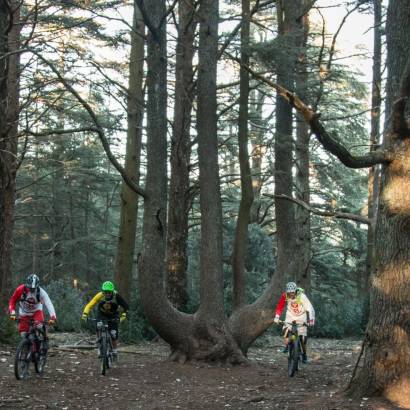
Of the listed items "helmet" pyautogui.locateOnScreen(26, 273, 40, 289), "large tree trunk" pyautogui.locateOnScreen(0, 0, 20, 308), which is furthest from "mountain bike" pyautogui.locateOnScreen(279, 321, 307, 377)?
"large tree trunk" pyautogui.locateOnScreen(0, 0, 20, 308)

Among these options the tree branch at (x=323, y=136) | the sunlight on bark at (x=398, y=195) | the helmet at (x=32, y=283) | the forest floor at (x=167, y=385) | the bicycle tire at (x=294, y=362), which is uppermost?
the tree branch at (x=323, y=136)

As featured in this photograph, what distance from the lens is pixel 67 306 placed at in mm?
17750

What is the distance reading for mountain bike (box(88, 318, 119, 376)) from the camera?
33.5 feet

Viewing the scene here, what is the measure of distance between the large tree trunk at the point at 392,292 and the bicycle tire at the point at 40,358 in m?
5.22

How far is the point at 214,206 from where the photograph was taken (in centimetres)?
1145

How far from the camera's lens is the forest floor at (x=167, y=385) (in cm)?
789

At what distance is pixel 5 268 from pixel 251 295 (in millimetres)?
7436

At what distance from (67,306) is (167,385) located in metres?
8.96

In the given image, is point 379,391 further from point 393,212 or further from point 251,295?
point 251,295

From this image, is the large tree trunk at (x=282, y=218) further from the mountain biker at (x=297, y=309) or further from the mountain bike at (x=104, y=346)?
the mountain bike at (x=104, y=346)

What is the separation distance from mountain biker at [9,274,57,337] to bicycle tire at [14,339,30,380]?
0.43m

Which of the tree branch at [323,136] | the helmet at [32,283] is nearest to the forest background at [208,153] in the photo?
the tree branch at [323,136]

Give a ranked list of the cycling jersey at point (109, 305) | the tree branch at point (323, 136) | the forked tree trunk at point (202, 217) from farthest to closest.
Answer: the forked tree trunk at point (202, 217), the cycling jersey at point (109, 305), the tree branch at point (323, 136)

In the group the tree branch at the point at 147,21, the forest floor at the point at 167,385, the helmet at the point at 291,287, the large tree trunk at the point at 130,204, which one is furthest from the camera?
the large tree trunk at the point at 130,204
